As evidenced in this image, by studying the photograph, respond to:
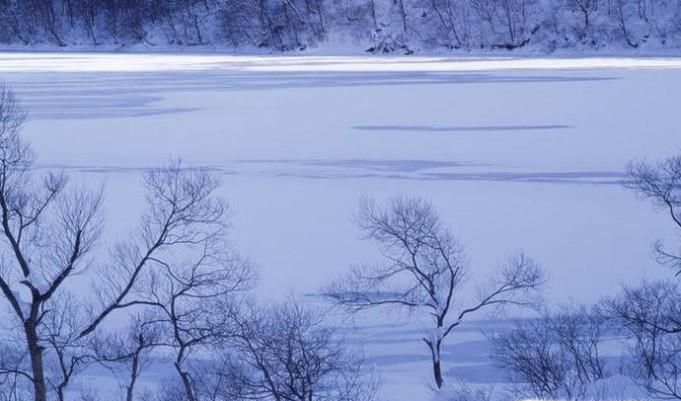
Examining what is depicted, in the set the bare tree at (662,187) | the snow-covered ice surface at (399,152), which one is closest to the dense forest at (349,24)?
the snow-covered ice surface at (399,152)

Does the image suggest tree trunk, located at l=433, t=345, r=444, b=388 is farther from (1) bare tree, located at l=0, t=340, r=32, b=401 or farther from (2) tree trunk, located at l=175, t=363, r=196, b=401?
(1) bare tree, located at l=0, t=340, r=32, b=401

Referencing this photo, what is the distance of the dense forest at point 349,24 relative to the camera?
133 ft

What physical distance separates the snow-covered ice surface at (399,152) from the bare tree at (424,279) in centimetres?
26

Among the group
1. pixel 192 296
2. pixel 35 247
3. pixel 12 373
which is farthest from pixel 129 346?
pixel 35 247

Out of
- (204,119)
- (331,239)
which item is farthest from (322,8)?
(331,239)

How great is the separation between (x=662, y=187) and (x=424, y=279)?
5.29 meters

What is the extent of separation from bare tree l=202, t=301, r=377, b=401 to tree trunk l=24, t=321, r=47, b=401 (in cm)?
141

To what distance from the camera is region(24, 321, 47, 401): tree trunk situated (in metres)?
9.05

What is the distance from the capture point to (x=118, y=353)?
10617 mm

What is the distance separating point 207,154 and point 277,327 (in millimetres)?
9842

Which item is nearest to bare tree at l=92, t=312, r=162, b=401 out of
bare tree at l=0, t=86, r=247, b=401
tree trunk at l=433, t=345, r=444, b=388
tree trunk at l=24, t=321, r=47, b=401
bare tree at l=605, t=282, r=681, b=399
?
bare tree at l=0, t=86, r=247, b=401

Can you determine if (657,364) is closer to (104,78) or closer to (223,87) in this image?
(223,87)

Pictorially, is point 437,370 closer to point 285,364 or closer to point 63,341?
point 285,364

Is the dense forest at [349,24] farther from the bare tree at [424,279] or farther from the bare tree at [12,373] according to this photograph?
the bare tree at [12,373]
